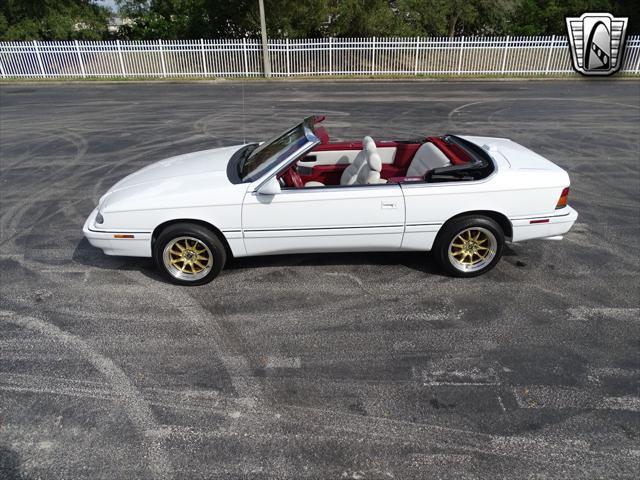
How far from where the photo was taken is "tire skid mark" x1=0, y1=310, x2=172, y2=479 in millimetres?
2512

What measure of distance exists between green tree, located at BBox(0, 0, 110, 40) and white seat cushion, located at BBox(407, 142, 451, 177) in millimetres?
31410

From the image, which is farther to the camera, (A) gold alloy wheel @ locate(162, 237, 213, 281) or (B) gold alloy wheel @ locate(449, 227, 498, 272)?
(B) gold alloy wheel @ locate(449, 227, 498, 272)

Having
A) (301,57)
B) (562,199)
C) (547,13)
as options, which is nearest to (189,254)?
(562,199)

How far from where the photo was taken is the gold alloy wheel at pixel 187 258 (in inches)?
159

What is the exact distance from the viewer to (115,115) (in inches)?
485

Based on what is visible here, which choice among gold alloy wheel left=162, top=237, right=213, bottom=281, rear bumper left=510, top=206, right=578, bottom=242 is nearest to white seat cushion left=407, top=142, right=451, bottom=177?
rear bumper left=510, top=206, right=578, bottom=242

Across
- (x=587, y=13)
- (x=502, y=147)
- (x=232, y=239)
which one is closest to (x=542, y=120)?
(x=502, y=147)

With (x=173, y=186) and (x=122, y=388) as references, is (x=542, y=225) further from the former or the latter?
(x=122, y=388)

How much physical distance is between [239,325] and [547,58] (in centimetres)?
2219

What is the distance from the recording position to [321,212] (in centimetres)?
389

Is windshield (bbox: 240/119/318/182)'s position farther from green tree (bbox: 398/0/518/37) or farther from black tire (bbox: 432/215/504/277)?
green tree (bbox: 398/0/518/37)

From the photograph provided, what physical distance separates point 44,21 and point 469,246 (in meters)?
34.1

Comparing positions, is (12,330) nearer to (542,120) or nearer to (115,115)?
(115,115)


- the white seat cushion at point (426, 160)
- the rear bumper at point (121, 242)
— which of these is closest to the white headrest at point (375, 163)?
the white seat cushion at point (426, 160)
